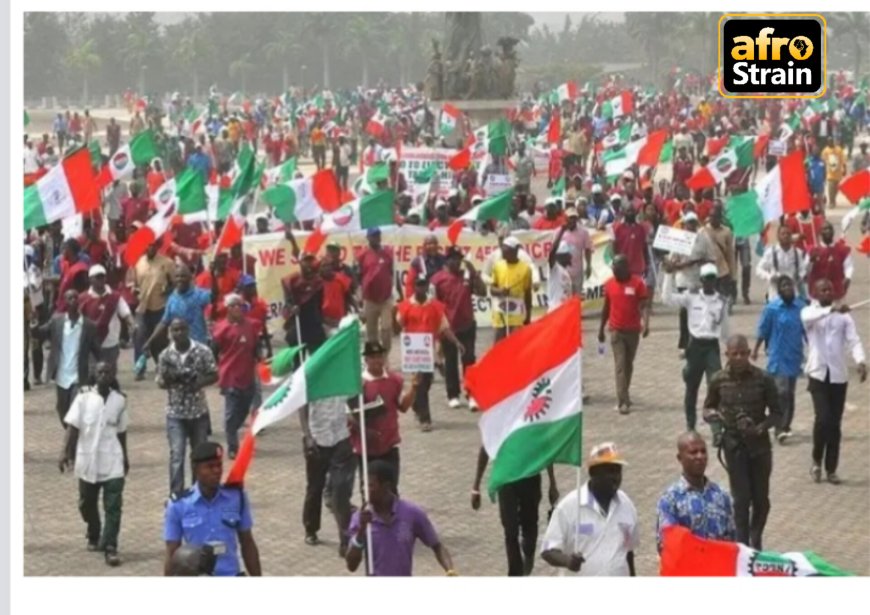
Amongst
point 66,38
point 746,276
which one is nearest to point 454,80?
point 746,276

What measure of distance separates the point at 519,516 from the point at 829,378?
10.9 ft

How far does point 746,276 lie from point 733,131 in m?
24.6

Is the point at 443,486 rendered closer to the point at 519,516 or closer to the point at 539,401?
the point at 519,516

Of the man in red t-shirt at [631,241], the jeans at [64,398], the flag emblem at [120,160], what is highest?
the flag emblem at [120,160]

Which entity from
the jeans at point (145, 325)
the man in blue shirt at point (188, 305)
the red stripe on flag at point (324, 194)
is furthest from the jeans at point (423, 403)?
the red stripe on flag at point (324, 194)

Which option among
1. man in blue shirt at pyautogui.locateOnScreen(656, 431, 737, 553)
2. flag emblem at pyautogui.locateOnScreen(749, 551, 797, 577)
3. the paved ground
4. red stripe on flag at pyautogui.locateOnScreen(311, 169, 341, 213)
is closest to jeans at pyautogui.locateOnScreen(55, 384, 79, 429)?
the paved ground

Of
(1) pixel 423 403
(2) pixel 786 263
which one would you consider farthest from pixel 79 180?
(2) pixel 786 263

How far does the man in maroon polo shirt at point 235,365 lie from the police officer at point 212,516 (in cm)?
505

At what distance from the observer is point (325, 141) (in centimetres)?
4753

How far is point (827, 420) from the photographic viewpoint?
47.1 feet

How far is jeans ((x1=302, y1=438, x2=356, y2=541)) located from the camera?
12.7 meters

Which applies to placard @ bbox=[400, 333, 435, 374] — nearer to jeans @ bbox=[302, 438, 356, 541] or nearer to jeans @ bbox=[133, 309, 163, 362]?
jeans @ bbox=[302, 438, 356, 541]

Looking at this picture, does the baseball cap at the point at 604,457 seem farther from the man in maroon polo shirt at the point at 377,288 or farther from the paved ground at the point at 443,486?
the man in maroon polo shirt at the point at 377,288

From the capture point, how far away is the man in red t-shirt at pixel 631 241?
804 inches
